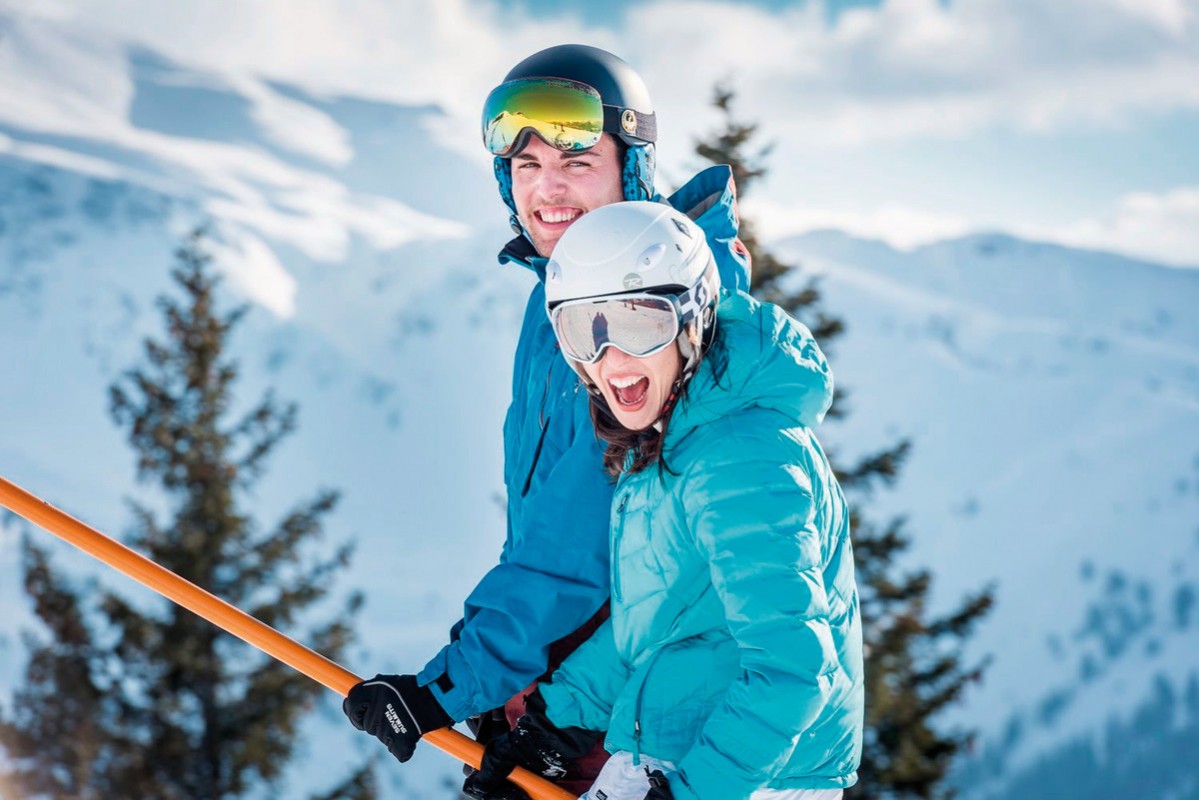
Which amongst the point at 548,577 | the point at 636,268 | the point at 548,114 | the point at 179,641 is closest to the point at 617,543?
the point at 548,577

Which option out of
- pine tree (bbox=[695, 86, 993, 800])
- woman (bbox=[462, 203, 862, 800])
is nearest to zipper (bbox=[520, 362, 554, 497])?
woman (bbox=[462, 203, 862, 800])

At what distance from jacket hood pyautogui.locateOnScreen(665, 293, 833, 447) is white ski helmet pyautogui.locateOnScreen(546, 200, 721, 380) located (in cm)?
12

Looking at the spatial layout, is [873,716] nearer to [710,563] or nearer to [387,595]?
[710,563]

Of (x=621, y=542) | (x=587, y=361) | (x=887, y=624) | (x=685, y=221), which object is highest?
(x=685, y=221)

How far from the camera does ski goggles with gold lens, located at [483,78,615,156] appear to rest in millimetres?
3688

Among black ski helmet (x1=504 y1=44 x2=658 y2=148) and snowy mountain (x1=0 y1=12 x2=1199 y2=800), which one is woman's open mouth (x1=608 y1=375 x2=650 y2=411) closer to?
black ski helmet (x1=504 y1=44 x2=658 y2=148)

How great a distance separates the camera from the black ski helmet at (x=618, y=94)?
3783 mm

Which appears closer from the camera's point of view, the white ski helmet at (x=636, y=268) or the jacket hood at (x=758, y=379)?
the jacket hood at (x=758, y=379)

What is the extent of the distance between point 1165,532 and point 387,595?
278 ft

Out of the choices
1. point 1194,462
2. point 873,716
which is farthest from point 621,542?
point 1194,462

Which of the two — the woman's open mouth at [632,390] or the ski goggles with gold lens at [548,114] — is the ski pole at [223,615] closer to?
the woman's open mouth at [632,390]

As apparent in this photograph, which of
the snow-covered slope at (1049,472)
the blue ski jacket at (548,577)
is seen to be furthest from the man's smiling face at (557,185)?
the snow-covered slope at (1049,472)

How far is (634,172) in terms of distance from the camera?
12.7 feet

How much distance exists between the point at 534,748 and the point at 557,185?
1885mm
